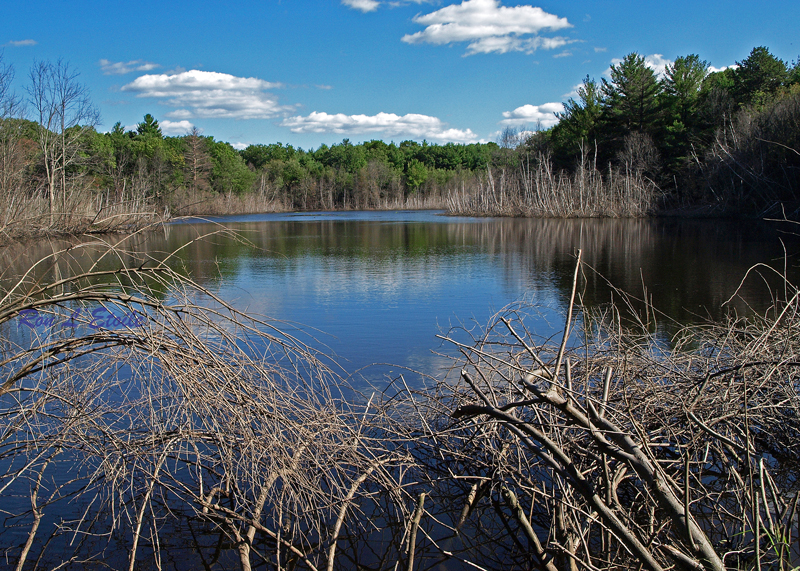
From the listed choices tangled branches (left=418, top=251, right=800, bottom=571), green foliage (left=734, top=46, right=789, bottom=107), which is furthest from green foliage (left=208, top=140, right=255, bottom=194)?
tangled branches (left=418, top=251, right=800, bottom=571)

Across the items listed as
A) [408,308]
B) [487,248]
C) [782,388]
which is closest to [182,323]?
[782,388]

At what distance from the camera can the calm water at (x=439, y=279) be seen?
10.8 metres

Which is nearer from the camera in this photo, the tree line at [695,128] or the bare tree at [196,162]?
the tree line at [695,128]

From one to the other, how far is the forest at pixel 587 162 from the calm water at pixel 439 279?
2913 mm

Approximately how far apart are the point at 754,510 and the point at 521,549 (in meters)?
1.89

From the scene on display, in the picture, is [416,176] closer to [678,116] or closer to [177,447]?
[678,116]

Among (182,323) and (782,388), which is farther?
(782,388)

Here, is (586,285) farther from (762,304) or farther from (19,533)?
(19,533)

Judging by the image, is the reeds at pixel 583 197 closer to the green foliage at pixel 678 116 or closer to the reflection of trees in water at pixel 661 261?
the green foliage at pixel 678 116

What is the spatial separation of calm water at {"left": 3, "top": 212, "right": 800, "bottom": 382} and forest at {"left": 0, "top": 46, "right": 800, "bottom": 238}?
2913mm

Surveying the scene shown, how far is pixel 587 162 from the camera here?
2325 inches

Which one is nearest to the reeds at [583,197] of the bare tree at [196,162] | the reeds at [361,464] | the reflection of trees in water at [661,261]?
the reflection of trees in water at [661,261]

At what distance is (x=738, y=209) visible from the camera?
133 ft

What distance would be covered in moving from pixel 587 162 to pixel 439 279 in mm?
46198
